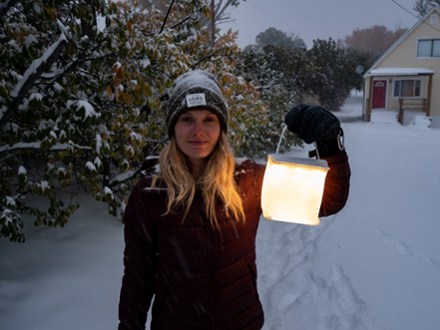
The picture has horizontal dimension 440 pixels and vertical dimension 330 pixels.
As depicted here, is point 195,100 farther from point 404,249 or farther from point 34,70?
point 404,249

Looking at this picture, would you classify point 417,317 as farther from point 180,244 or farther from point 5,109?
point 5,109

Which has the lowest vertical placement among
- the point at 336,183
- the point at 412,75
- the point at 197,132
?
the point at 336,183

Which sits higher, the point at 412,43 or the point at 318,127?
the point at 412,43

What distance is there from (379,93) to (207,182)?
27.2 m

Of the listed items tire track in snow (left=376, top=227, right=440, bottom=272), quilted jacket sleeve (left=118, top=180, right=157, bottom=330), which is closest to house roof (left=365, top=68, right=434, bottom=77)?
tire track in snow (left=376, top=227, right=440, bottom=272)

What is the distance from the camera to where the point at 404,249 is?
504 centimetres

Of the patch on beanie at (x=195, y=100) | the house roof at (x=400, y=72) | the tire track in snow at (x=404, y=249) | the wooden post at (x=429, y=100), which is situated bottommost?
the tire track in snow at (x=404, y=249)

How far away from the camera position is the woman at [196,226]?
72.0 inches

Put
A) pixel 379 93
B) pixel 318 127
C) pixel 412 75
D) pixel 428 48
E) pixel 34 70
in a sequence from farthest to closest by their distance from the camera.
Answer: pixel 379 93
pixel 428 48
pixel 412 75
pixel 34 70
pixel 318 127

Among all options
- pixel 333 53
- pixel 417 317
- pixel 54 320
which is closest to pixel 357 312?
pixel 417 317

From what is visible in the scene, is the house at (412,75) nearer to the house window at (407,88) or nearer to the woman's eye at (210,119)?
the house window at (407,88)

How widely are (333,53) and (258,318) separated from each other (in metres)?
28.1

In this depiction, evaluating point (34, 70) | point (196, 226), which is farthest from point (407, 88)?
point (196, 226)

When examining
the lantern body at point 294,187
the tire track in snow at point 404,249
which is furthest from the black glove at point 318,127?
the tire track in snow at point 404,249
